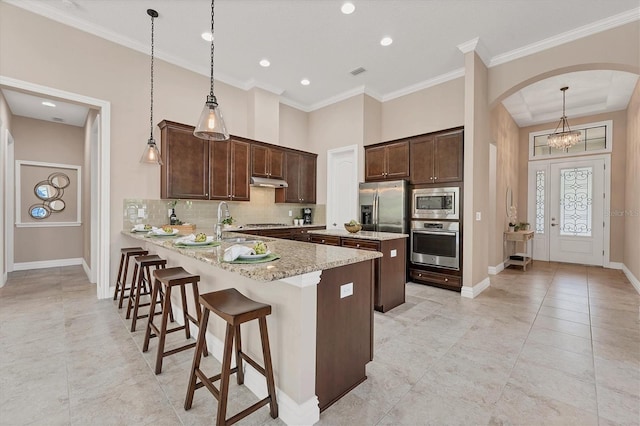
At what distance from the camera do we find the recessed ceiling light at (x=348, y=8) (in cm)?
324

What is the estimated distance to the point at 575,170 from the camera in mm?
→ 6387

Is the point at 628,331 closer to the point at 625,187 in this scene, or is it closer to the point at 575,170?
the point at 625,187

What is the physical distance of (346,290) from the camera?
1.88 metres

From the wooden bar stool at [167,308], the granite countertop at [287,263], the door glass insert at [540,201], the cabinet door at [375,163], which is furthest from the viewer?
the door glass insert at [540,201]

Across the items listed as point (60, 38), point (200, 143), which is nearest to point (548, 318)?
point (200, 143)

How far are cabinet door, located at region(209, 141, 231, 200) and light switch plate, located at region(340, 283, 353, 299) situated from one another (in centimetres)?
335

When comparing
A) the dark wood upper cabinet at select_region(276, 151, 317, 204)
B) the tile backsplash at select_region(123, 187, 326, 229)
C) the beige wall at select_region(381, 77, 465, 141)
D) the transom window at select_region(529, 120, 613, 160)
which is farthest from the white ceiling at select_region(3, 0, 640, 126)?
the tile backsplash at select_region(123, 187, 326, 229)

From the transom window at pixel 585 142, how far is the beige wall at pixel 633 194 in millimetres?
583

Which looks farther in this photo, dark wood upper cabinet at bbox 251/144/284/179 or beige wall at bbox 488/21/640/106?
dark wood upper cabinet at bbox 251/144/284/179

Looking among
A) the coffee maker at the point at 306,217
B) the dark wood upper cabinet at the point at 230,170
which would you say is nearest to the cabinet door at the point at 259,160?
the dark wood upper cabinet at the point at 230,170

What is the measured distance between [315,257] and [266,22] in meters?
3.33

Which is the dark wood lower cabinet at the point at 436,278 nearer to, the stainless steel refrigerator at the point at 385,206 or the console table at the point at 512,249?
the stainless steel refrigerator at the point at 385,206

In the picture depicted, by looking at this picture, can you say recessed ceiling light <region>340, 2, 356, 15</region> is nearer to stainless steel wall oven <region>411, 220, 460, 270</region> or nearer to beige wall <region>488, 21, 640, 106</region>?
beige wall <region>488, 21, 640, 106</region>

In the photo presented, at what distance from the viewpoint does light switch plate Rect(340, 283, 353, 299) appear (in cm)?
185
